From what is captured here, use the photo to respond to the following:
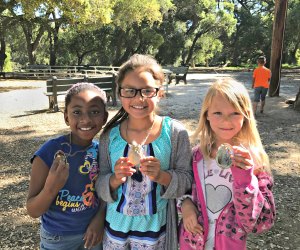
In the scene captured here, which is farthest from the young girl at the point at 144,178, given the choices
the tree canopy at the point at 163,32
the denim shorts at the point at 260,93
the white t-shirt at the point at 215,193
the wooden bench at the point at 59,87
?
the tree canopy at the point at 163,32

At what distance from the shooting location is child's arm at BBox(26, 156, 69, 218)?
1667 mm

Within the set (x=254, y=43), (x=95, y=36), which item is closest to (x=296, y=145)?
(x=95, y=36)

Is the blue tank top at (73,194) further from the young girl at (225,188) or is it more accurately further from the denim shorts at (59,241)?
the young girl at (225,188)

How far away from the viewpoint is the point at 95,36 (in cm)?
3625

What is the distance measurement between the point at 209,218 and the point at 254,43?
1703 inches

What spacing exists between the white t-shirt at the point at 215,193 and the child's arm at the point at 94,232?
0.59 m

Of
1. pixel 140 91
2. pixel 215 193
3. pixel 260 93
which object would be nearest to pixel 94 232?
pixel 215 193

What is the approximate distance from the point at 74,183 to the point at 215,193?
756 mm

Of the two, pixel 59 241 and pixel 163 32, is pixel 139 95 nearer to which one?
pixel 59 241

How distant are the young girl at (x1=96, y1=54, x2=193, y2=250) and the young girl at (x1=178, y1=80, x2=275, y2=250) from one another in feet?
0.29

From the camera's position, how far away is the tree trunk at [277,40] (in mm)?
12523

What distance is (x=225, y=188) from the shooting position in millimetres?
1772

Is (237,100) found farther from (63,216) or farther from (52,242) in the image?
(52,242)

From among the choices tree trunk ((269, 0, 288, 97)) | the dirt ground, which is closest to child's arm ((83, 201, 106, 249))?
the dirt ground
